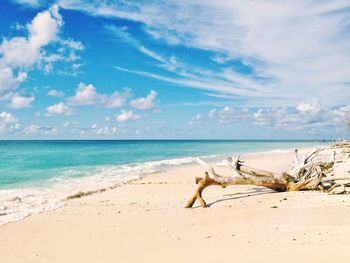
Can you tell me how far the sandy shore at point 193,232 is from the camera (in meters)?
6.51

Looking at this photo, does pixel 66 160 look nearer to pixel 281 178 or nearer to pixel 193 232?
pixel 281 178

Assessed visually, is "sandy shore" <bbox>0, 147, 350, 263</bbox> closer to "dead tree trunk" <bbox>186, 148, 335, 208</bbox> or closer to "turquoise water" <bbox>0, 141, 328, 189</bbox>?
"dead tree trunk" <bbox>186, 148, 335, 208</bbox>

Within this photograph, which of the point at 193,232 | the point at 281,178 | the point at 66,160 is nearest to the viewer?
the point at 193,232

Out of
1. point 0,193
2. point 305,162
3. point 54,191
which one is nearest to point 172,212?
point 305,162

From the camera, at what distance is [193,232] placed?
8.02 meters

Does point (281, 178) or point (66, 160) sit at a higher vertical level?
point (281, 178)

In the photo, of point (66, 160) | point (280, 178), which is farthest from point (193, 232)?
point (66, 160)

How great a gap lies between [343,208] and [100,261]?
20.8 ft

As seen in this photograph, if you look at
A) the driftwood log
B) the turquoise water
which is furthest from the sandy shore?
the turquoise water

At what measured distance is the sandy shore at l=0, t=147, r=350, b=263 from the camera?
6508 millimetres

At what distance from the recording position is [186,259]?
6.31 meters

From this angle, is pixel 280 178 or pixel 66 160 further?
pixel 66 160

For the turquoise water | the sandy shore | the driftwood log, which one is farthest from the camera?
the turquoise water

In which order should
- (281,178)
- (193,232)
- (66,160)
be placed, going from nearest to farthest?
(193,232)
(281,178)
(66,160)
